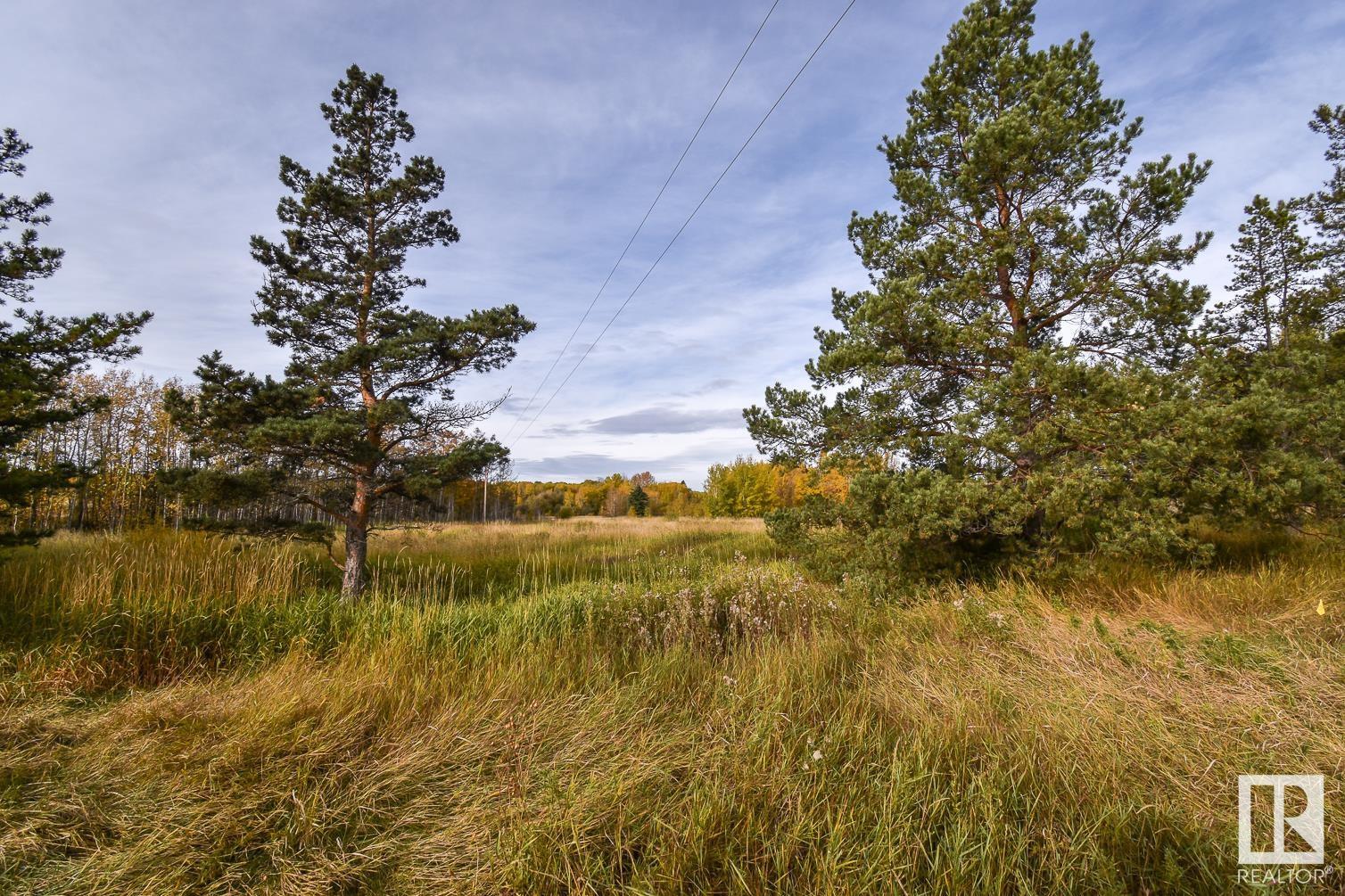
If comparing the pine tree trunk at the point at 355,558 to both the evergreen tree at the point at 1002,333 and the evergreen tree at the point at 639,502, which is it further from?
the evergreen tree at the point at 639,502

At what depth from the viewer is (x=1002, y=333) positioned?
257 inches

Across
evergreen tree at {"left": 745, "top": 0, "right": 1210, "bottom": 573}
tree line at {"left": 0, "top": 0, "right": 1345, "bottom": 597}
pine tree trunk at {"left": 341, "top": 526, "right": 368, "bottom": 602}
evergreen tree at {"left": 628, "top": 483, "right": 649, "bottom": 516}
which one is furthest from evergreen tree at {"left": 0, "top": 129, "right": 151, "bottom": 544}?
evergreen tree at {"left": 628, "top": 483, "right": 649, "bottom": 516}

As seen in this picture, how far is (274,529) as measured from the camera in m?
7.50

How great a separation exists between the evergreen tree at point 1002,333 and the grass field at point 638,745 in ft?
4.53

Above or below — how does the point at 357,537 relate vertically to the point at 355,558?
above

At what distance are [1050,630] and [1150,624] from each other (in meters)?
0.71

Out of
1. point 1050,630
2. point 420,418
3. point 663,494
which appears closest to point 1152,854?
point 1050,630

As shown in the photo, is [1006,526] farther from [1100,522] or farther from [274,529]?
[274,529]

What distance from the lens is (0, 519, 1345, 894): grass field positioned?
Result: 1.94 m
